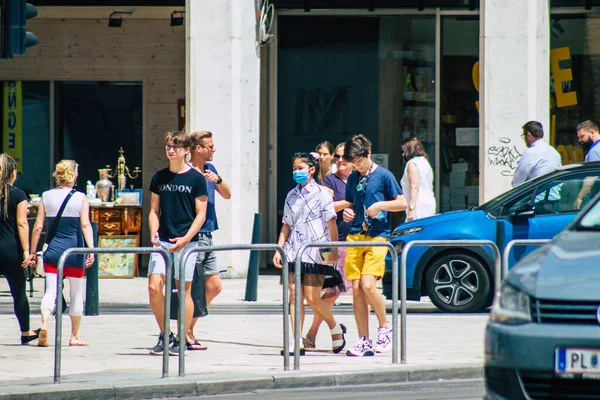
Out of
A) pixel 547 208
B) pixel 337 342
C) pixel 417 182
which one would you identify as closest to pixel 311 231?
pixel 337 342

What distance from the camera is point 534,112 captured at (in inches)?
723

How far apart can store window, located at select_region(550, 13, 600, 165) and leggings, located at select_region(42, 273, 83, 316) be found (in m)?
10.8

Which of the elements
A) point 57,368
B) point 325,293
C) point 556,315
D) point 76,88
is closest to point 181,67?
point 76,88

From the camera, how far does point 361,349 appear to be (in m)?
10.5

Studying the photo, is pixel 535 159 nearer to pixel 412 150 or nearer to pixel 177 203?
pixel 412 150

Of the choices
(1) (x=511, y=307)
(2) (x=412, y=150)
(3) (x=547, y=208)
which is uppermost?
(2) (x=412, y=150)

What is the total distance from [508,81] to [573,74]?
2043 mm

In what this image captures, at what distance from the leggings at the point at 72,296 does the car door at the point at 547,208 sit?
16.2ft

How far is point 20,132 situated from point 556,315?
16.2 m

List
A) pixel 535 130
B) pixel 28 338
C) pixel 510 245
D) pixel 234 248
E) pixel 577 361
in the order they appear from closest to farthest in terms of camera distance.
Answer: pixel 577 361, pixel 234 248, pixel 510 245, pixel 28 338, pixel 535 130

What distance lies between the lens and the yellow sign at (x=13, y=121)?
68.5 ft

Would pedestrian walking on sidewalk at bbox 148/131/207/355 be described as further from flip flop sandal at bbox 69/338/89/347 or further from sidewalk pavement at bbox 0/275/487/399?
flip flop sandal at bbox 69/338/89/347

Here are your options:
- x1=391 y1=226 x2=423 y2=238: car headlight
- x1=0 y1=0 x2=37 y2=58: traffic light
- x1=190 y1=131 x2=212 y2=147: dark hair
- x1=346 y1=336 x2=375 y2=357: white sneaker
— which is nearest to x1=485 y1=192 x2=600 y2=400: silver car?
x1=346 y1=336 x2=375 y2=357: white sneaker

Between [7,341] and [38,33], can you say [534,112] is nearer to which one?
[38,33]
